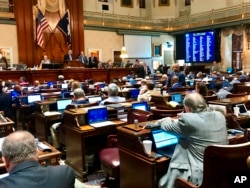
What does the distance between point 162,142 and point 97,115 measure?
4.92 feet

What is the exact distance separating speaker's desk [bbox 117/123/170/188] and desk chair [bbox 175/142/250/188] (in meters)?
0.57

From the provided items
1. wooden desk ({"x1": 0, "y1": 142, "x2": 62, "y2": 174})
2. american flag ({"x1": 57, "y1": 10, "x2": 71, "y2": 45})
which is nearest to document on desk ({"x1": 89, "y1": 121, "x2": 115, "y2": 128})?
wooden desk ({"x1": 0, "y1": 142, "x2": 62, "y2": 174})

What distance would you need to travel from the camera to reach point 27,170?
1.62 meters

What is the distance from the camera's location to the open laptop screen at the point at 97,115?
4065 millimetres

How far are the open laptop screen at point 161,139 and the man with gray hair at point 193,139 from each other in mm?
283


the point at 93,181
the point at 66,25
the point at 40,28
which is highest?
the point at 66,25

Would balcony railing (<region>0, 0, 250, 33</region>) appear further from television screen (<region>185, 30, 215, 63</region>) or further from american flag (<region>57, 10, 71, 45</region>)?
american flag (<region>57, 10, 71, 45</region>)

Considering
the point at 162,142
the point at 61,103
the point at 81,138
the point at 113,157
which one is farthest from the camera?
the point at 61,103

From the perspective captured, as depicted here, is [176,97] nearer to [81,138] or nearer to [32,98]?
[81,138]

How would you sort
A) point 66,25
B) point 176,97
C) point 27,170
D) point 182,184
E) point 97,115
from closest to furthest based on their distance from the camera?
point 27,170
point 182,184
point 97,115
point 176,97
point 66,25

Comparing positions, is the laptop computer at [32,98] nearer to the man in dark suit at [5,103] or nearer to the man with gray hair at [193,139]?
the man in dark suit at [5,103]

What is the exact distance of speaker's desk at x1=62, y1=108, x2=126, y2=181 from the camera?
387 centimetres

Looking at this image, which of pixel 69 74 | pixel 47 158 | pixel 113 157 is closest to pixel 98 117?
pixel 113 157

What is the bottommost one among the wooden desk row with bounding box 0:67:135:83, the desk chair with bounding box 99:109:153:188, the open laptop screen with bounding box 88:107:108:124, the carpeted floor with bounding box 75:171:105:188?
the carpeted floor with bounding box 75:171:105:188
